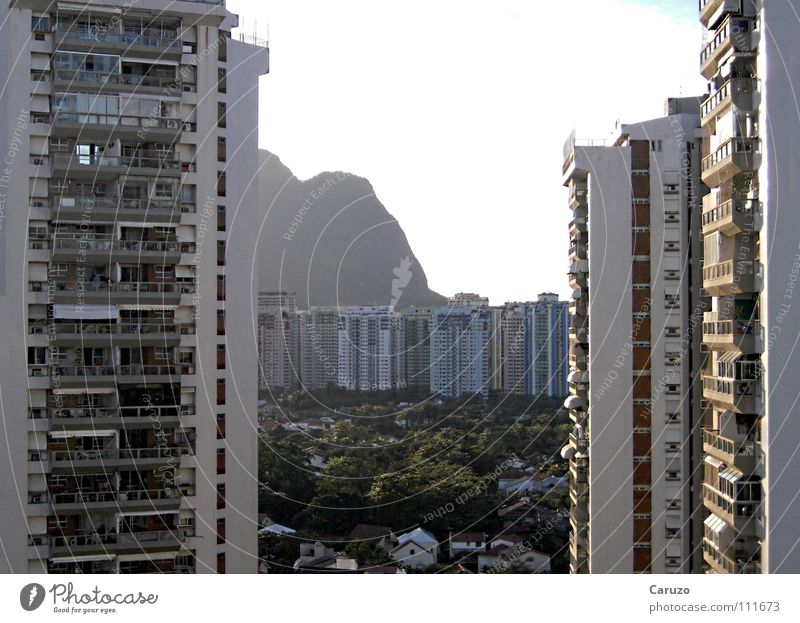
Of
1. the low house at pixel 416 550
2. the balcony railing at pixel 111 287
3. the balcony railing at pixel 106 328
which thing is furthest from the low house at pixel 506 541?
the balcony railing at pixel 111 287

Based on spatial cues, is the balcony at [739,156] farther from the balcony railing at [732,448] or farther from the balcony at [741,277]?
the balcony railing at [732,448]

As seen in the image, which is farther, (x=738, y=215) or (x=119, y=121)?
(x=119, y=121)

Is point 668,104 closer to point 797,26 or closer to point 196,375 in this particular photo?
point 797,26

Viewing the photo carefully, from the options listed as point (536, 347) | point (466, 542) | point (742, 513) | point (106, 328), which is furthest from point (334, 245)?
point (742, 513)

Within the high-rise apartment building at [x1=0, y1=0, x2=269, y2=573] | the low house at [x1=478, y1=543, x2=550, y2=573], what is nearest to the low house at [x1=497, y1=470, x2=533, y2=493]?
the low house at [x1=478, y1=543, x2=550, y2=573]

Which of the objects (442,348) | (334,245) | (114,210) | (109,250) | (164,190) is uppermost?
(334,245)

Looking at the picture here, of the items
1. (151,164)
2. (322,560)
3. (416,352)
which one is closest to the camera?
(151,164)

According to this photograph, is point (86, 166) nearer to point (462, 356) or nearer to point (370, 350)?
point (370, 350)
